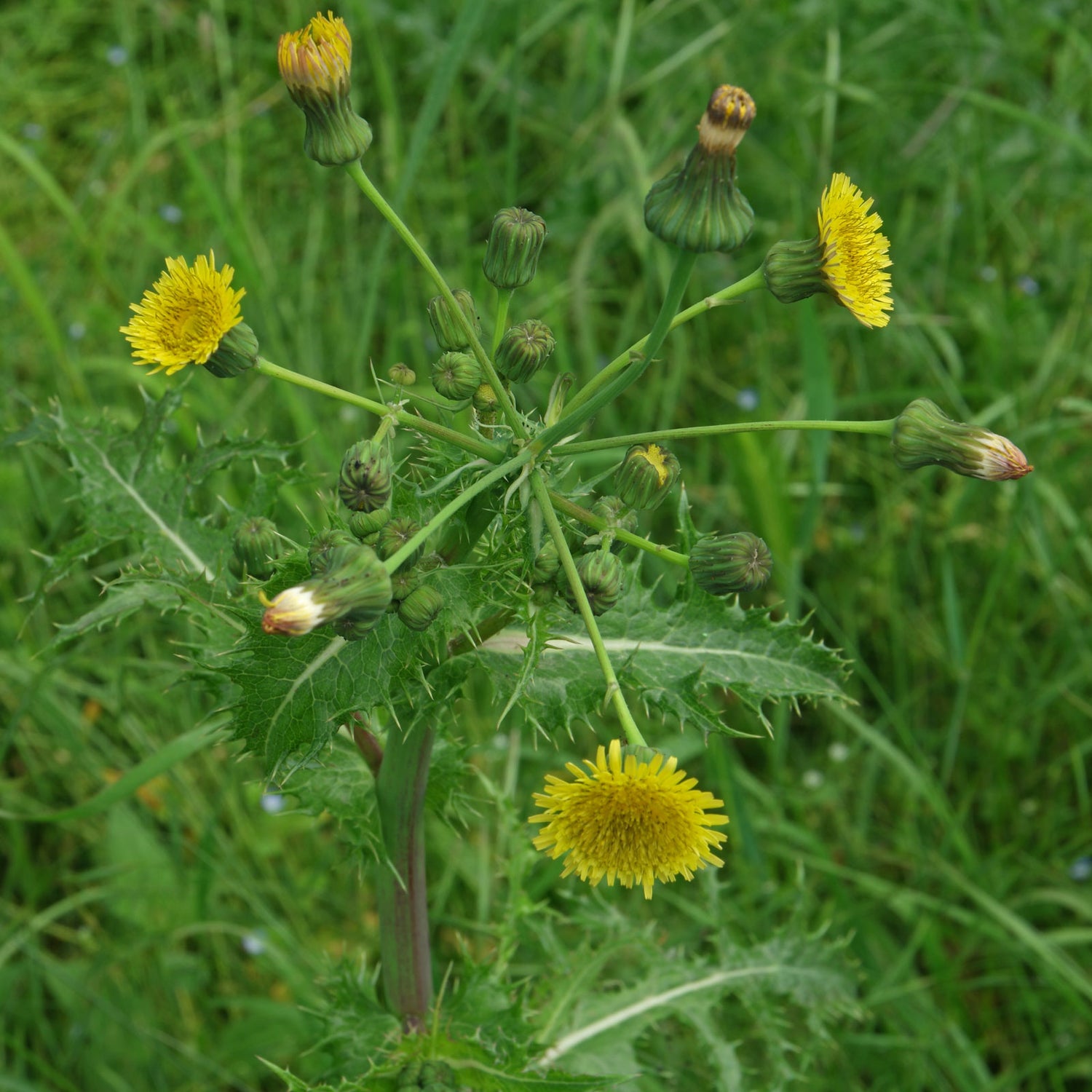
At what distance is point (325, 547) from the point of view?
1.79 meters

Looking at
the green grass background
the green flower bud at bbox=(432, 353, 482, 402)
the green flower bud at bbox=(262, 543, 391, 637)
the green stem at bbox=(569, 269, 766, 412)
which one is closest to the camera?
the green flower bud at bbox=(262, 543, 391, 637)

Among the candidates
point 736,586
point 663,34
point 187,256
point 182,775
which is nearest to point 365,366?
point 187,256

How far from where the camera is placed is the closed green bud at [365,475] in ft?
5.81

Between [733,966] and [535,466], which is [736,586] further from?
[733,966]

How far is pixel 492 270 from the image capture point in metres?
1.96

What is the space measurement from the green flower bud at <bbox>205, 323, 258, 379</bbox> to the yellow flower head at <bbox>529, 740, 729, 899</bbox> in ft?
2.84

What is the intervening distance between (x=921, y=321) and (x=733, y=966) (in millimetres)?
2580

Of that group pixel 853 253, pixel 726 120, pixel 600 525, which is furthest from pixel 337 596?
pixel 853 253

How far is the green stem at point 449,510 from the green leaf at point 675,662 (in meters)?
0.32

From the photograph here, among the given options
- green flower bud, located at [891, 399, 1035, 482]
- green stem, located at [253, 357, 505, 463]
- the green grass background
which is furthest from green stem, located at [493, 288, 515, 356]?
the green grass background

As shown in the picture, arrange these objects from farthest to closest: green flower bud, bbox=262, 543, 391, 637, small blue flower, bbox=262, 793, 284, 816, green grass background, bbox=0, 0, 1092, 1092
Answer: small blue flower, bbox=262, 793, 284, 816
green grass background, bbox=0, 0, 1092, 1092
green flower bud, bbox=262, 543, 391, 637

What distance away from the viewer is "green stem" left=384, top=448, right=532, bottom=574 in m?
1.67

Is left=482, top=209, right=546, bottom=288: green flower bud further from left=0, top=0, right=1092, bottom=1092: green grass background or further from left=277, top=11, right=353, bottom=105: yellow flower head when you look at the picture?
left=0, top=0, right=1092, bottom=1092: green grass background

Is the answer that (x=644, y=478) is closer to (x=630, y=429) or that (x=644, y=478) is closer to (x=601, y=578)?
(x=601, y=578)
